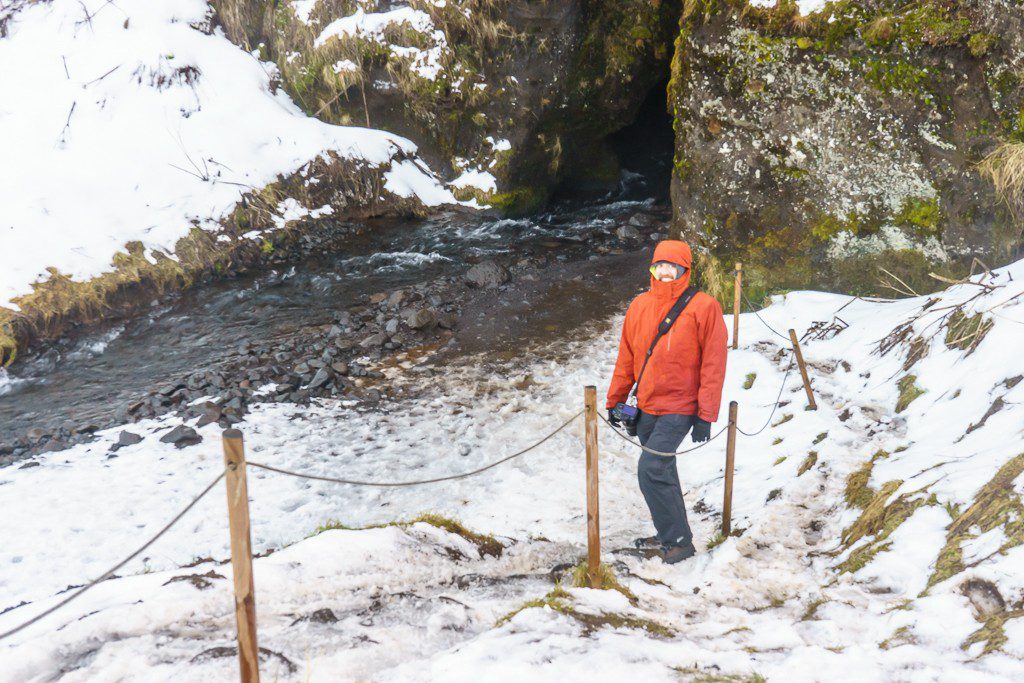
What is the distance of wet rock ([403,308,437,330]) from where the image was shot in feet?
35.6

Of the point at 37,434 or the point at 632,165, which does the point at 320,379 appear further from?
the point at 632,165

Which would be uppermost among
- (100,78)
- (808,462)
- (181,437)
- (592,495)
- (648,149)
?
(100,78)

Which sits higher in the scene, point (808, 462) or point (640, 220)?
point (640, 220)

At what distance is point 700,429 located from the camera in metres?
4.88

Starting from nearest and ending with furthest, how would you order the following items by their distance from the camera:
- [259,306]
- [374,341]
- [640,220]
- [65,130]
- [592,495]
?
1. [592,495]
2. [374,341]
3. [259,306]
4. [65,130]
5. [640,220]

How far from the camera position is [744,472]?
643cm

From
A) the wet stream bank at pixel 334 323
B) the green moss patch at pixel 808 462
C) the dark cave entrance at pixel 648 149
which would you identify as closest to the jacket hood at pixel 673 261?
the green moss patch at pixel 808 462

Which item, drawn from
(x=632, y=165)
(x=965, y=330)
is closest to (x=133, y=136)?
(x=632, y=165)

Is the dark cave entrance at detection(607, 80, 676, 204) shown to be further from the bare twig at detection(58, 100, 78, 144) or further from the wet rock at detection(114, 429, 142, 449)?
the wet rock at detection(114, 429, 142, 449)

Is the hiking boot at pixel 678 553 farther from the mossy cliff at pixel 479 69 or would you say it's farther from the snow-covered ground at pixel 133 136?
the mossy cliff at pixel 479 69

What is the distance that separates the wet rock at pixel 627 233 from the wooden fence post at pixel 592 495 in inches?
427

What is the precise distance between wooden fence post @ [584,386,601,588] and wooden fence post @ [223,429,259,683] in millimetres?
2044

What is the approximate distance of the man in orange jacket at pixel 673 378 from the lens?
15.7 ft

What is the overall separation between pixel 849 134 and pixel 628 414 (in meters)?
6.12
